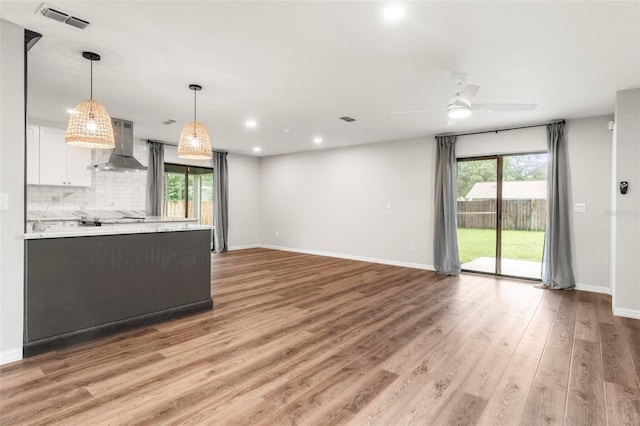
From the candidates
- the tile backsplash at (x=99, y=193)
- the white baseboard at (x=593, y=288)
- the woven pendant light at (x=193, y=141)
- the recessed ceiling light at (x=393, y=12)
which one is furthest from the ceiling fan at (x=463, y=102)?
the tile backsplash at (x=99, y=193)

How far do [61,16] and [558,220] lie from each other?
21.5 ft

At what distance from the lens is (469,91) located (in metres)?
3.37

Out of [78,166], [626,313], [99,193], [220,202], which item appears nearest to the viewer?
[626,313]

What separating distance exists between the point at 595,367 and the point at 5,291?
15.6 feet

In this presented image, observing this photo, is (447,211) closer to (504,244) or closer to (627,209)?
(504,244)

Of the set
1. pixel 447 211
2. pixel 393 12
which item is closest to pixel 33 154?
pixel 393 12

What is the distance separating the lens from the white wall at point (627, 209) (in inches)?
152

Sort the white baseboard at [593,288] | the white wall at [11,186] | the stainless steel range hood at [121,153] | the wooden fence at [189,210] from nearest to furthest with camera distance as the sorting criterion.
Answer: the white wall at [11,186] < the white baseboard at [593,288] < the stainless steel range hood at [121,153] < the wooden fence at [189,210]

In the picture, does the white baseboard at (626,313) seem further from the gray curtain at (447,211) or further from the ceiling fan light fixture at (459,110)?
the ceiling fan light fixture at (459,110)

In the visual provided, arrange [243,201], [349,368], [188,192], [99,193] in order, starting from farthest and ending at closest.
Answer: [243,201] < [188,192] < [99,193] < [349,368]

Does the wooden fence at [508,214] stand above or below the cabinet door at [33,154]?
below

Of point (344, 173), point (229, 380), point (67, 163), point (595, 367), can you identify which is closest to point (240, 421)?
point (229, 380)

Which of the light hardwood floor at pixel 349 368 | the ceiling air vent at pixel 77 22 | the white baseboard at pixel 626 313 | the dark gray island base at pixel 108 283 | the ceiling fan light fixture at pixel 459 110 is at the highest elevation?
the ceiling air vent at pixel 77 22

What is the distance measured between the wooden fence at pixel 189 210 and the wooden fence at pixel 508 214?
6191 millimetres
